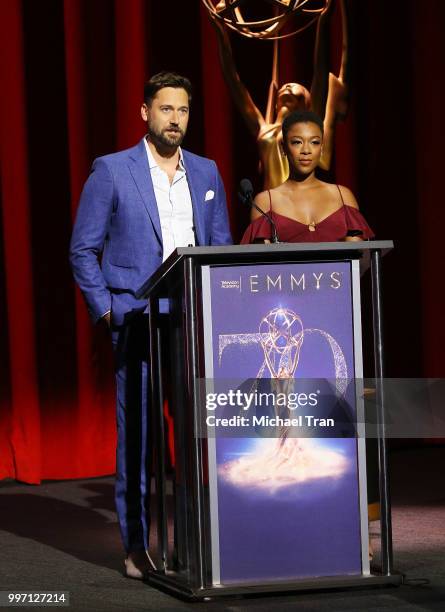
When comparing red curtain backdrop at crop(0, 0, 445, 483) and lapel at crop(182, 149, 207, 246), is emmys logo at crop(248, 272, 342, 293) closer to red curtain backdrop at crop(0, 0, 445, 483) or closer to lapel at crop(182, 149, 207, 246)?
lapel at crop(182, 149, 207, 246)

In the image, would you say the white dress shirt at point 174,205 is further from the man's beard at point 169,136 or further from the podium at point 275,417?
the podium at point 275,417

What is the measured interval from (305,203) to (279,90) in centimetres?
185

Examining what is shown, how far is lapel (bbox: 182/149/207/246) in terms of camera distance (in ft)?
10.3

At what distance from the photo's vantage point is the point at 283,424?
2.67 m

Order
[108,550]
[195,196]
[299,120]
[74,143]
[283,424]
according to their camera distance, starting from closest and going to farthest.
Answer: [283,424]
[195,196]
[299,120]
[108,550]
[74,143]

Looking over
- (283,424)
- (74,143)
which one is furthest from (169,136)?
(74,143)

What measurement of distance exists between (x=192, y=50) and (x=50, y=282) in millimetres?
1367

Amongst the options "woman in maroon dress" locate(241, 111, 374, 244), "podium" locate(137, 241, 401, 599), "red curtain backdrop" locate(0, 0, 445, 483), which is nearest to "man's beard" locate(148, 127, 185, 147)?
"woman in maroon dress" locate(241, 111, 374, 244)

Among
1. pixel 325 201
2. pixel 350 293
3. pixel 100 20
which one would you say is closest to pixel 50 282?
pixel 100 20

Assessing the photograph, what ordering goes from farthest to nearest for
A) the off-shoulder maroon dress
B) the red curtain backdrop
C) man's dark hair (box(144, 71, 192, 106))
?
the red curtain backdrop, the off-shoulder maroon dress, man's dark hair (box(144, 71, 192, 106))

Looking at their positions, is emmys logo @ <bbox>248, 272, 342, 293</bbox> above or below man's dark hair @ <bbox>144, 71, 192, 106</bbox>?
below

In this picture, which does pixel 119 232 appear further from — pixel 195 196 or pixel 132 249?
pixel 195 196

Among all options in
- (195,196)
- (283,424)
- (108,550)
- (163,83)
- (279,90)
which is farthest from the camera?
(279,90)

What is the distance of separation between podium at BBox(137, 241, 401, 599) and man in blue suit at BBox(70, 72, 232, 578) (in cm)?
41
